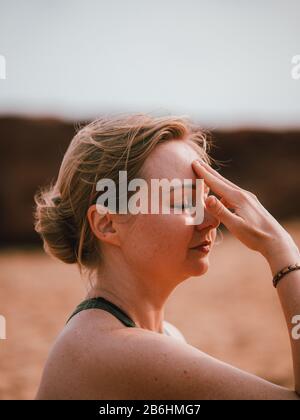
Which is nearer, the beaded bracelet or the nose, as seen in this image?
the beaded bracelet

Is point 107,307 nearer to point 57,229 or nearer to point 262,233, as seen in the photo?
point 57,229

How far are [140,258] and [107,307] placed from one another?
0.24 metres

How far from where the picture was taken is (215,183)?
246 centimetres

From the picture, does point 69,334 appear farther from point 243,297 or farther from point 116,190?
point 243,297

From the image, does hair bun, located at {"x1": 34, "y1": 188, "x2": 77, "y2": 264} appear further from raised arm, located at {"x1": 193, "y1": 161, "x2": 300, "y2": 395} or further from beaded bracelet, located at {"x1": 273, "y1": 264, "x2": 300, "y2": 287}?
beaded bracelet, located at {"x1": 273, "y1": 264, "x2": 300, "y2": 287}

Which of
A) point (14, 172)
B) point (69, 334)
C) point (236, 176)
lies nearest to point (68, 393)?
point (69, 334)

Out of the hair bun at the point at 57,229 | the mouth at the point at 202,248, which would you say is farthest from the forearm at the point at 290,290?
the hair bun at the point at 57,229

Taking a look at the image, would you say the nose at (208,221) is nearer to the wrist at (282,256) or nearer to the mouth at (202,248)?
the mouth at (202,248)

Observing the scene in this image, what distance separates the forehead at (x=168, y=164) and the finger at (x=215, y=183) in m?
0.04

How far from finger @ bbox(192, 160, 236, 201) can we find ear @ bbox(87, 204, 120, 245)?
411 mm

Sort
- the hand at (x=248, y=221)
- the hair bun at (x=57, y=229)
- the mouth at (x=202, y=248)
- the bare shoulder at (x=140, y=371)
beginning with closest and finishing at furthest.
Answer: the bare shoulder at (x=140, y=371)
the hand at (x=248, y=221)
the mouth at (x=202, y=248)
the hair bun at (x=57, y=229)

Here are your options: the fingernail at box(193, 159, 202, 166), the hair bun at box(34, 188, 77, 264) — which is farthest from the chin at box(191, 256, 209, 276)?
the hair bun at box(34, 188, 77, 264)

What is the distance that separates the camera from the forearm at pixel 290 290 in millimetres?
2127

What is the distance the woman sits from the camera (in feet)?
6.95
